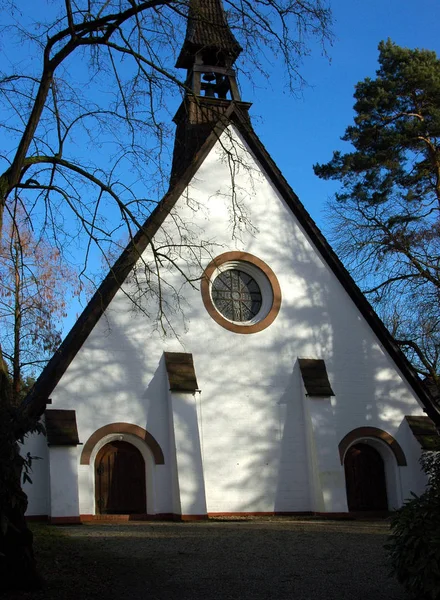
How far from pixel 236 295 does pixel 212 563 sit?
29.0ft

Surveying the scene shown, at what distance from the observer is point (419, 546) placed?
303 inches

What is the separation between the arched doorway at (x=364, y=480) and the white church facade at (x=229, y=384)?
0.04 metres

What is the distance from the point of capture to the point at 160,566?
32.4 ft

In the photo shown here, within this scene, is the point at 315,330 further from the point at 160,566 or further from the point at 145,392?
the point at 160,566

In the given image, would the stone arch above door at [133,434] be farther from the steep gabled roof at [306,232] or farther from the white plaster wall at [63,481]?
the steep gabled roof at [306,232]

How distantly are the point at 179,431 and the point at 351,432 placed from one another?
14.6ft

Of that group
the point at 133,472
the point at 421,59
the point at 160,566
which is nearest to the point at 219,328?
the point at 133,472

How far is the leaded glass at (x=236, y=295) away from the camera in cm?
1791

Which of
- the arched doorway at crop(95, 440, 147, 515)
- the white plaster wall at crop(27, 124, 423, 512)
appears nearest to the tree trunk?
the white plaster wall at crop(27, 124, 423, 512)

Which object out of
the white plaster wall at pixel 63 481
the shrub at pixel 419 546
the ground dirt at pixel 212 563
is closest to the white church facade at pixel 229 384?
the white plaster wall at pixel 63 481


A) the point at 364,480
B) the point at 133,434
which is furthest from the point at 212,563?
the point at 364,480

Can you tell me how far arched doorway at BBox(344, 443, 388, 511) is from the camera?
17500 mm

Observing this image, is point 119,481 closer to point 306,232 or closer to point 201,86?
point 306,232

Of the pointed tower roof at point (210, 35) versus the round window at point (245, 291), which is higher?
the pointed tower roof at point (210, 35)
